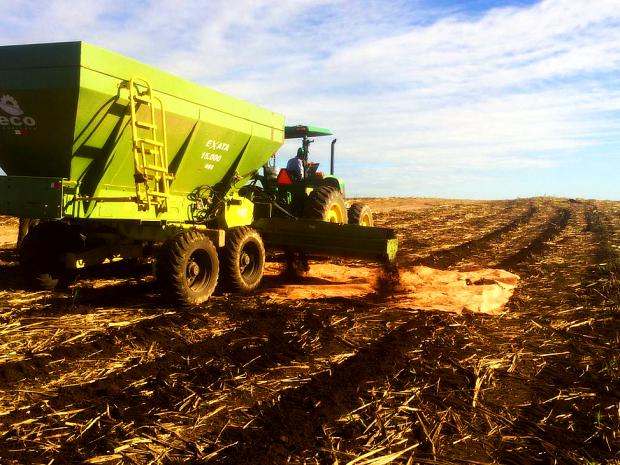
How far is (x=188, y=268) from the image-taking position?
22.1 feet

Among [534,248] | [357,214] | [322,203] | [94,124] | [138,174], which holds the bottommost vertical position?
[534,248]

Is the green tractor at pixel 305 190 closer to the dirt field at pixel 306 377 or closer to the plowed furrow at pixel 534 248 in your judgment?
the dirt field at pixel 306 377

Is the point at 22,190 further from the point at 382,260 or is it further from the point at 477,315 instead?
the point at 477,315

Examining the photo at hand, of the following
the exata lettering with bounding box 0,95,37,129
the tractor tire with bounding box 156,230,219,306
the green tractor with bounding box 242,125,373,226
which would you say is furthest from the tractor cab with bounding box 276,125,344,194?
the exata lettering with bounding box 0,95,37,129

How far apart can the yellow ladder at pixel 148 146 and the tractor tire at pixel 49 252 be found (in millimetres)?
1318

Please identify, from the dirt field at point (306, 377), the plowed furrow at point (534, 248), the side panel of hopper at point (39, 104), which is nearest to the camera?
the dirt field at point (306, 377)

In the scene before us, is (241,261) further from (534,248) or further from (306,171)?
(534,248)

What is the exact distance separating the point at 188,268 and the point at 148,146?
1.56 meters

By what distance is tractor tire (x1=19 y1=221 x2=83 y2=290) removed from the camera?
7.01 m

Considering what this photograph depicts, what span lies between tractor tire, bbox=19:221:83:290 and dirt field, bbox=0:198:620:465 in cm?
21

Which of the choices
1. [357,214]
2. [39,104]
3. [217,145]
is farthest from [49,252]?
[357,214]

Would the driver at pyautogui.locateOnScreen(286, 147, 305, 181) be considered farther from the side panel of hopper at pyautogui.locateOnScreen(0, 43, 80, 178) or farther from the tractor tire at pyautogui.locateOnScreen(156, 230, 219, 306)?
the side panel of hopper at pyautogui.locateOnScreen(0, 43, 80, 178)

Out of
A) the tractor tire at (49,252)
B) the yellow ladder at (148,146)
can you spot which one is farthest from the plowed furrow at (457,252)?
the tractor tire at (49,252)

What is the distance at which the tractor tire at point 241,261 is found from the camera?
7.57 metres
